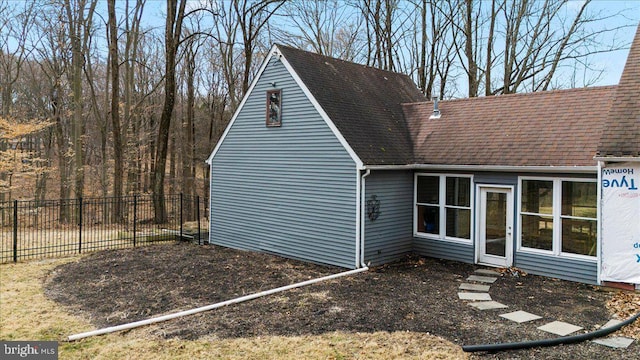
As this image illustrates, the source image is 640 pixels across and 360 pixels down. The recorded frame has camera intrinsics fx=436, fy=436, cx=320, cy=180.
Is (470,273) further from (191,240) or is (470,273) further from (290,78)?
(191,240)

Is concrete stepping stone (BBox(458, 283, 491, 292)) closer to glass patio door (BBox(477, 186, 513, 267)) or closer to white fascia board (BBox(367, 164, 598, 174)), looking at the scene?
glass patio door (BBox(477, 186, 513, 267))

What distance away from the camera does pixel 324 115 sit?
432 inches

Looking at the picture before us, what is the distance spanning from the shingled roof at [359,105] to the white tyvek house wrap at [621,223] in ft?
15.0

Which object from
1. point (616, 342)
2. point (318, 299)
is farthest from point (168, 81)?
point (616, 342)

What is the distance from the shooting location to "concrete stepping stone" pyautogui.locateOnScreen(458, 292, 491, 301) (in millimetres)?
7996

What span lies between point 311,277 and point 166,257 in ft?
14.9

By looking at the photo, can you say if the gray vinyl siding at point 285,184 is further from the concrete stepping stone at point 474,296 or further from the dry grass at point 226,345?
the dry grass at point 226,345

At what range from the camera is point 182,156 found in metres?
26.9

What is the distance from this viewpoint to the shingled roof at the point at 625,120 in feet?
26.7

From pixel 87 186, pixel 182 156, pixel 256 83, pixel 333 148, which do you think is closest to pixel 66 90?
pixel 87 186

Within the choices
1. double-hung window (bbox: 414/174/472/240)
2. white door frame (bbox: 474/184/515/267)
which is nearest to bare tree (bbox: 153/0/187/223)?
double-hung window (bbox: 414/174/472/240)

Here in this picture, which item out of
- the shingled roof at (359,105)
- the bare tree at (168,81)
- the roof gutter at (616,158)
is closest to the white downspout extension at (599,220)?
the roof gutter at (616,158)

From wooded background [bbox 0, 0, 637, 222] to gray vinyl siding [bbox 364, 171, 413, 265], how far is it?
10089 mm

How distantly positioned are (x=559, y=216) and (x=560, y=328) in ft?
A: 12.0
